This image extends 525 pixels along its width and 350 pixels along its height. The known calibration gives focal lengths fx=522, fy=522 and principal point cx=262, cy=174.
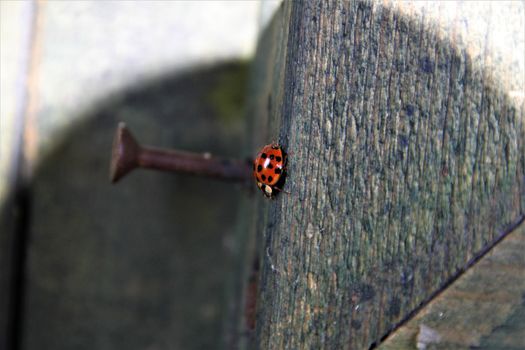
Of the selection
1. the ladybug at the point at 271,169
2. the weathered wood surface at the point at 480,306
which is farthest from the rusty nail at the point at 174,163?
the weathered wood surface at the point at 480,306

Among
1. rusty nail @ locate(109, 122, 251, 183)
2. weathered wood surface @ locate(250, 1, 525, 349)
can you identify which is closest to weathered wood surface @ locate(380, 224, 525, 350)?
weathered wood surface @ locate(250, 1, 525, 349)

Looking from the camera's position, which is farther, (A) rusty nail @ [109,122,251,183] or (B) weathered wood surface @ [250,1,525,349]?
(A) rusty nail @ [109,122,251,183]

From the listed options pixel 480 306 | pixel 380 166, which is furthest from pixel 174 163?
pixel 480 306

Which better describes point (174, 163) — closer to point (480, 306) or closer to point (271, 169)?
point (271, 169)

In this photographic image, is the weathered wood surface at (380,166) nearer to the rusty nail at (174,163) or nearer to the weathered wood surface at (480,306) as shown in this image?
the weathered wood surface at (480,306)

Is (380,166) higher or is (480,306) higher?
(380,166)

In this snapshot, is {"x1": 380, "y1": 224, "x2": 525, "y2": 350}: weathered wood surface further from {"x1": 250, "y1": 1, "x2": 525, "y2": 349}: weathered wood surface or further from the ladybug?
the ladybug

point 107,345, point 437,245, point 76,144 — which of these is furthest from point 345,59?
point 107,345
